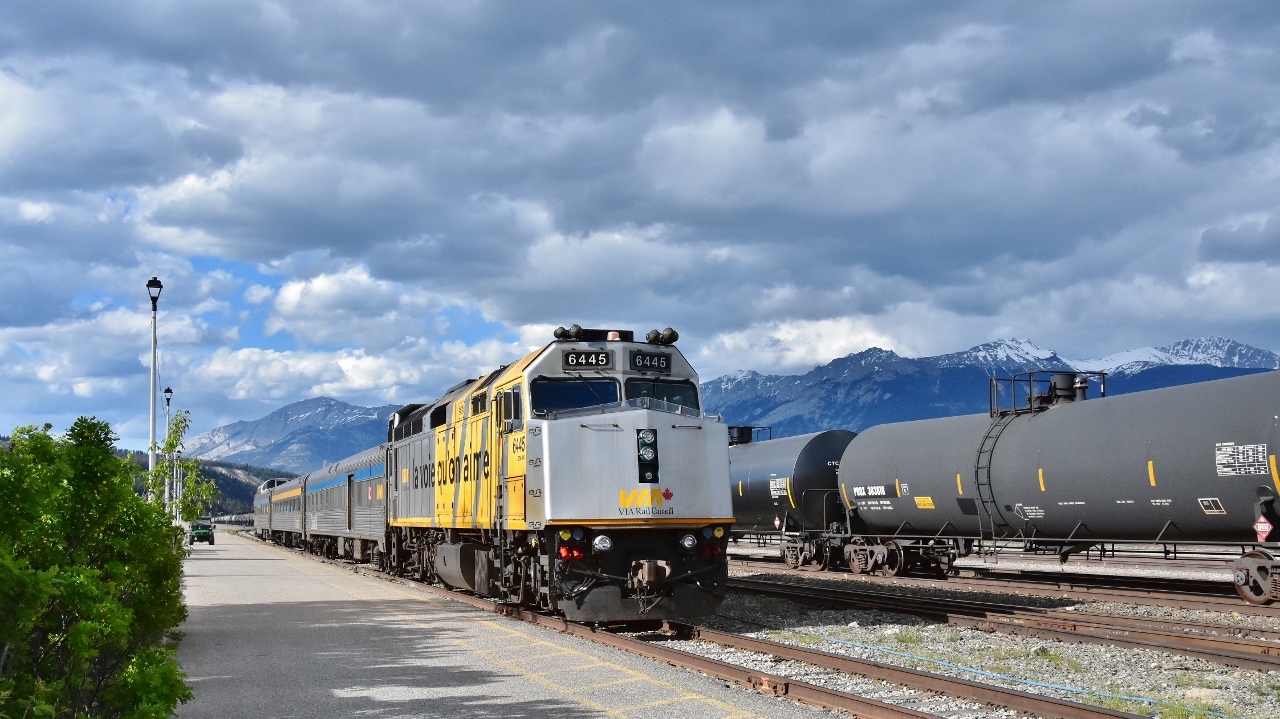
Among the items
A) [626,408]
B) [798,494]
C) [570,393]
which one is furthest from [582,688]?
[798,494]

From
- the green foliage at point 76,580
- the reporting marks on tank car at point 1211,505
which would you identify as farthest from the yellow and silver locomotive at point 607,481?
the reporting marks on tank car at point 1211,505

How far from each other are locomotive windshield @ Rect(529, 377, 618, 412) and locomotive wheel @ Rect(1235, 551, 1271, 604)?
10.6 meters

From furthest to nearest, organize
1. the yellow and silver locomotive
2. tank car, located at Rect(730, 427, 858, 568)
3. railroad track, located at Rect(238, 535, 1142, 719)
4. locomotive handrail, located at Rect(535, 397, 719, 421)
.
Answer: tank car, located at Rect(730, 427, 858, 568), locomotive handrail, located at Rect(535, 397, 719, 421), the yellow and silver locomotive, railroad track, located at Rect(238, 535, 1142, 719)

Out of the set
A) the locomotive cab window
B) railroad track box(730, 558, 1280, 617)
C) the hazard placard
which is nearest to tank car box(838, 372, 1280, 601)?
the hazard placard

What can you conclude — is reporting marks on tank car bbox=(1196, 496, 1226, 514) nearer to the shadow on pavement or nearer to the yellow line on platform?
the yellow line on platform

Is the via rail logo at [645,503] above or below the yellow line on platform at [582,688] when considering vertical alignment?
above

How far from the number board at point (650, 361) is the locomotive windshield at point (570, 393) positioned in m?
0.47

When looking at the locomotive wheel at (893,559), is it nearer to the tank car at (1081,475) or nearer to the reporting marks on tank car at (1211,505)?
the tank car at (1081,475)

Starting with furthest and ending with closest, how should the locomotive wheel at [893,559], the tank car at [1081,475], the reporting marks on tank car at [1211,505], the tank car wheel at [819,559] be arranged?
the tank car wheel at [819,559] → the locomotive wheel at [893,559] → the reporting marks on tank car at [1211,505] → the tank car at [1081,475]

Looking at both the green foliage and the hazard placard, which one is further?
the hazard placard

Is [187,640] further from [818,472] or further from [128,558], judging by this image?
[818,472]

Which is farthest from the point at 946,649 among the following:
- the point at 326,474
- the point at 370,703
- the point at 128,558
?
the point at 326,474

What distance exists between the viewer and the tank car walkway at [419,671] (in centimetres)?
945

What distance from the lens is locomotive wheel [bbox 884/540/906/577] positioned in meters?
25.1
